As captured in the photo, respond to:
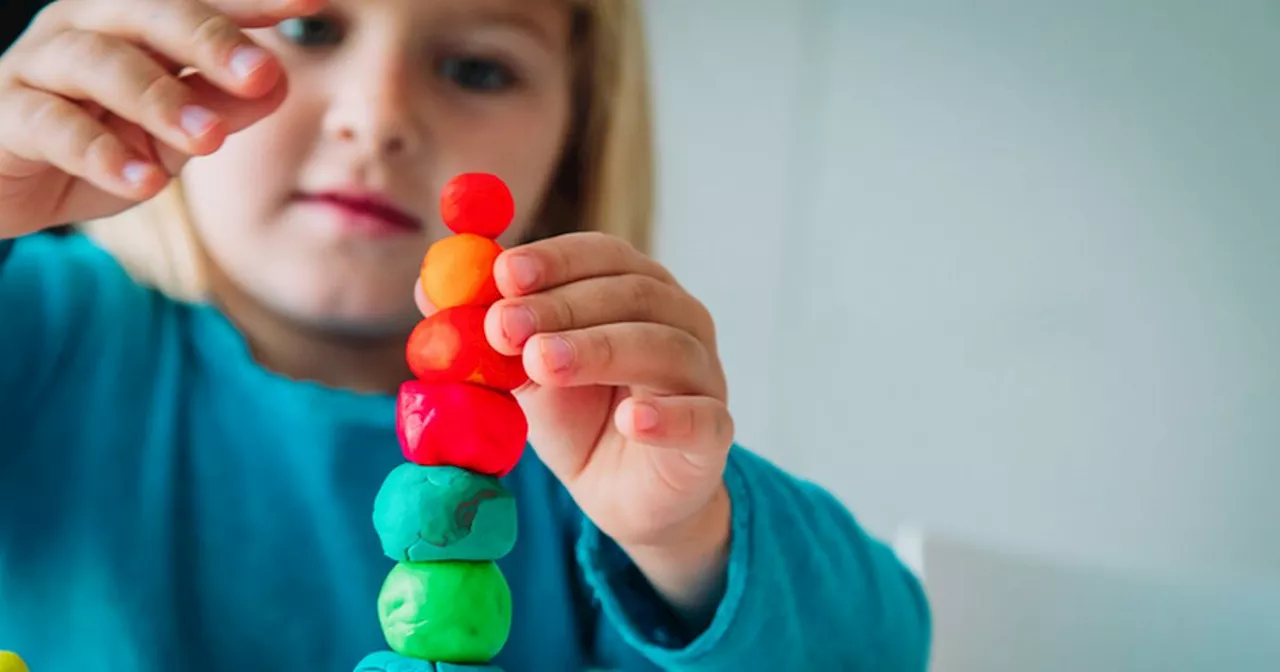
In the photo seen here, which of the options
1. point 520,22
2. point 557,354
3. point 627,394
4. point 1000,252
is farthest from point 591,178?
point 1000,252

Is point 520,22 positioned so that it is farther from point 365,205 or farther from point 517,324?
point 517,324

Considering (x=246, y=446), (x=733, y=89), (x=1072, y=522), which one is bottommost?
(x=1072, y=522)

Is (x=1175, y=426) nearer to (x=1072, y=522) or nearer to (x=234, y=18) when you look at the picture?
(x=1072, y=522)

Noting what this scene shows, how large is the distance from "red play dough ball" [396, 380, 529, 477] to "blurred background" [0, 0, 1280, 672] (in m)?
0.76

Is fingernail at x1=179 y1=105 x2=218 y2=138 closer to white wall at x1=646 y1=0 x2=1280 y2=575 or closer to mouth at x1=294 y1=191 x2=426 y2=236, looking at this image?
mouth at x1=294 y1=191 x2=426 y2=236

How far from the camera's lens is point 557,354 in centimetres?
34

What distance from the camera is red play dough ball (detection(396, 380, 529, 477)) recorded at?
0.34 meters

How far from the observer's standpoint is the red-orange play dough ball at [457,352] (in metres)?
0.34

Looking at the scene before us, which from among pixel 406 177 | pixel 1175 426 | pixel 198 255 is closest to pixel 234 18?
pixel 406 177

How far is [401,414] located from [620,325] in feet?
0.31

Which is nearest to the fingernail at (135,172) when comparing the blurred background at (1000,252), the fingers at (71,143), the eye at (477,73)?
the fingers at (71,143)

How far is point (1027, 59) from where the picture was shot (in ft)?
3.82

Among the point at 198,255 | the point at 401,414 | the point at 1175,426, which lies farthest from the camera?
the point at 1175,426

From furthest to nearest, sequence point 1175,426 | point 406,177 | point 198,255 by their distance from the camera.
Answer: point 1175,426 < point 198,255 < point 406,177
